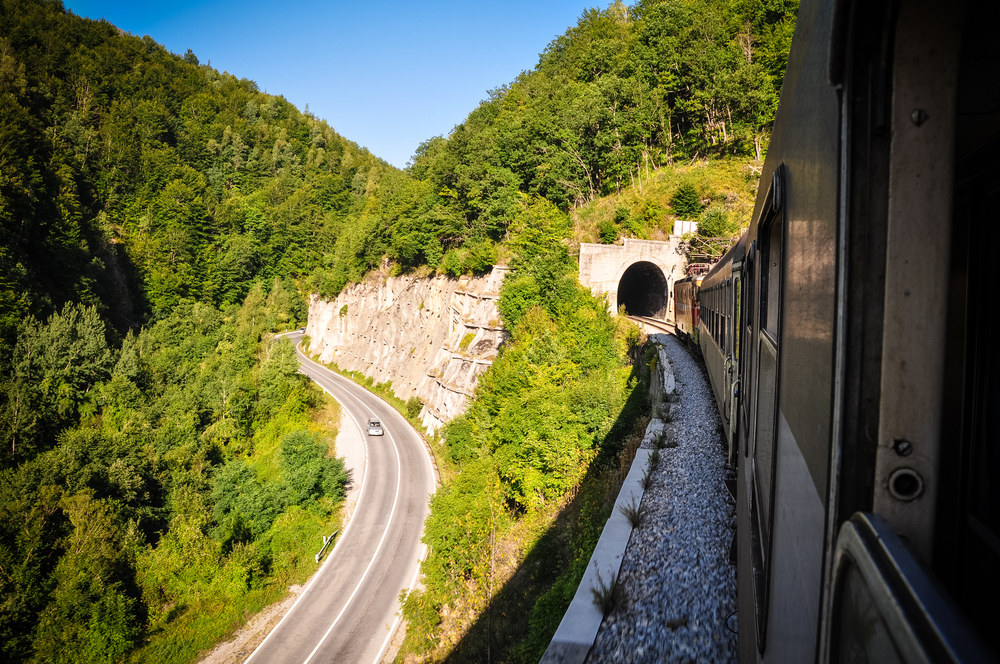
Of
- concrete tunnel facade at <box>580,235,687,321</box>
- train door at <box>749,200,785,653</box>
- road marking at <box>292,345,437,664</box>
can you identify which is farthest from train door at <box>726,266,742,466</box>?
concrete tunnel facade at <box>580,235,687,321</box>

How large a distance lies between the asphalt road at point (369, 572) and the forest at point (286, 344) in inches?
77.1

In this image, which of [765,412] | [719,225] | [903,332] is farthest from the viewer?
[719,225]

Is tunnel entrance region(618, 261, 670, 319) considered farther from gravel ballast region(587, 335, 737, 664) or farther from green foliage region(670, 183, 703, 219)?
gravel ballast region(587, 335, 737, 664)

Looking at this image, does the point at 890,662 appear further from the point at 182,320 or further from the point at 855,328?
the point at 182,320

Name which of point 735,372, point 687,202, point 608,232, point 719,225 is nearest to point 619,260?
point 608,232

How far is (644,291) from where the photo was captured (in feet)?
142

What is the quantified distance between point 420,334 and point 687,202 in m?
23.6

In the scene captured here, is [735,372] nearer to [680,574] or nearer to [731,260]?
[731,260]

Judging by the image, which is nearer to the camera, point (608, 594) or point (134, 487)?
point (608, 594)

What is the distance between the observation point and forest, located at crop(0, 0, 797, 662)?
18.7 m

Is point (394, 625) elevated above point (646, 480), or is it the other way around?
point (646, 480)

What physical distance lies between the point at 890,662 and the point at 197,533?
104 feet

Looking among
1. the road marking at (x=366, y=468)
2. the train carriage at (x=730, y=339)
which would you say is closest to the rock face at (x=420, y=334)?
the road marking at (x=366, y=468)

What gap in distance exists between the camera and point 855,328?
120 centimetres
